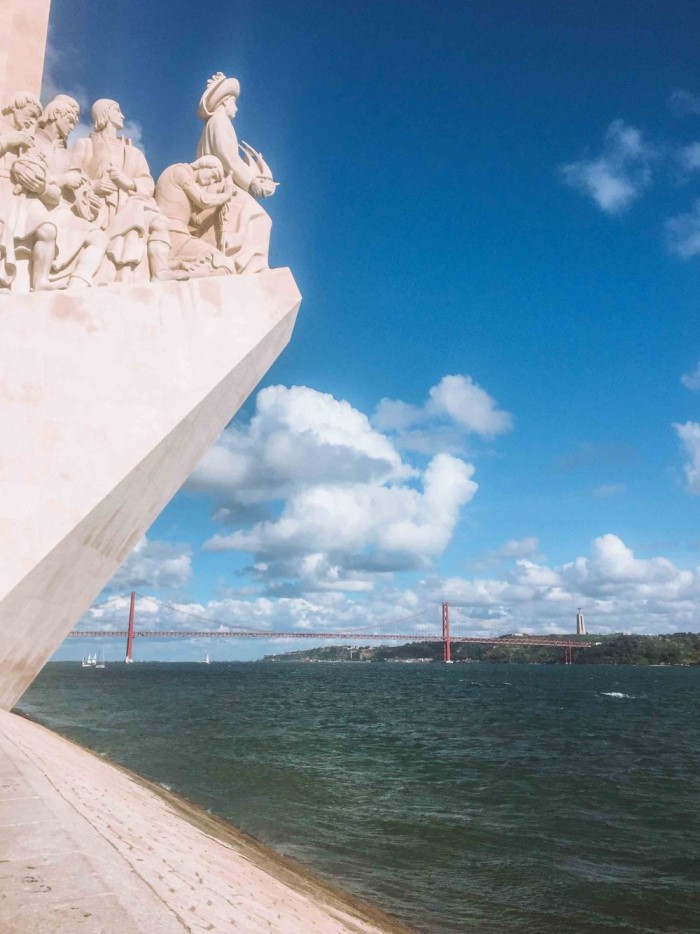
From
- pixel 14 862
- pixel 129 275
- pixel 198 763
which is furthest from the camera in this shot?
pixel 198 763

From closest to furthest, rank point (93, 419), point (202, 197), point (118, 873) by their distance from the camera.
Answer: point (118, 873) < point (93, 419) < point (202, 197)

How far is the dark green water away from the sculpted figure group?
15.9ft

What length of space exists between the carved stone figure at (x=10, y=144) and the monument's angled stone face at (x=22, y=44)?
20.8 inches

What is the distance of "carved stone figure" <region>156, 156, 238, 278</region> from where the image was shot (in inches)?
238

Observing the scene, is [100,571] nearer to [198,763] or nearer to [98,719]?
[198,763]

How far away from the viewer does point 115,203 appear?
574 cm

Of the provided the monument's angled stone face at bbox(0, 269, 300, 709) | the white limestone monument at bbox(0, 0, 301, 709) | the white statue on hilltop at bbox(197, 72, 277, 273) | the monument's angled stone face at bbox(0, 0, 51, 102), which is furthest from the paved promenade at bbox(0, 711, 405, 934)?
the monument's angled stone face at bbox(0, 0, 51, 102)

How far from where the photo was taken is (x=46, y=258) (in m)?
5.05

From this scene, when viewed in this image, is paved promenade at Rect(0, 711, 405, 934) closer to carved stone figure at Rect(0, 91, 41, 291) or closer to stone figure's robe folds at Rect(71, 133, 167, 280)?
carved stone figure at Rect(0, 91, 41, 291)

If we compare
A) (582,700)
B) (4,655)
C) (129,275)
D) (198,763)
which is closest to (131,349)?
(129,275)

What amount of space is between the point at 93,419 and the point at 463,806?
5.40m

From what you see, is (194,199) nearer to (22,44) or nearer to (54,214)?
(54,214)

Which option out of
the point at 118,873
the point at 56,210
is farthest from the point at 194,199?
the point at 118,873

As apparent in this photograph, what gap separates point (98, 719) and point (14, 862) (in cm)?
1423
